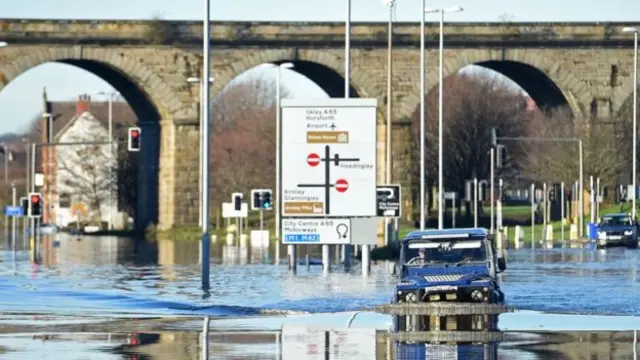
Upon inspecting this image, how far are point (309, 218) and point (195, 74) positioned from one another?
160 feet

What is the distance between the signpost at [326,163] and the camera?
42125 mm

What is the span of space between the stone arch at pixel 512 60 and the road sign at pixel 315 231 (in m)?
50.1

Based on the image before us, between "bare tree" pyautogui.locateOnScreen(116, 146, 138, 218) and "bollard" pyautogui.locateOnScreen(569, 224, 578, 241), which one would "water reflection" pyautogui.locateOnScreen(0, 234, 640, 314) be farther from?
"bare tree" pyautogui.locateOnScreen(116, 146, 138, 218)

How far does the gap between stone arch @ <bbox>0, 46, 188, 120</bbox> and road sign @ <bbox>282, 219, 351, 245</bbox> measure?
153 ft

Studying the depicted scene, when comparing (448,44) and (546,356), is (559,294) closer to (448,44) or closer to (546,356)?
(546,356)

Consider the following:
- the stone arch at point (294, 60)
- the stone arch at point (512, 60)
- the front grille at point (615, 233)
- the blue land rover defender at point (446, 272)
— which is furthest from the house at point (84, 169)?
the blue land rover defender at point (446, 272)

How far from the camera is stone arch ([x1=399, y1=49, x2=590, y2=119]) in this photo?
93062 millimetres

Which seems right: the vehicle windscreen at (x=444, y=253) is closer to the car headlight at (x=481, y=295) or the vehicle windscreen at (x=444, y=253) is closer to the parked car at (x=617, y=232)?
the car headlight at (x=481, y=295)

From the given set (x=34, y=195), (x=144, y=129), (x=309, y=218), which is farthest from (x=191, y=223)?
(x=309, y=218)

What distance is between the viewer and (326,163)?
42.3 meters

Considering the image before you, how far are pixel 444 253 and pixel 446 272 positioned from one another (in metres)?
0.95

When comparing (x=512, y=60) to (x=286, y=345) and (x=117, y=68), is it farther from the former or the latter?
(x=286, y=345)

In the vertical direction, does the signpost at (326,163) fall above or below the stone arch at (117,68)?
below

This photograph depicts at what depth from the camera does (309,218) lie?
140 feet
